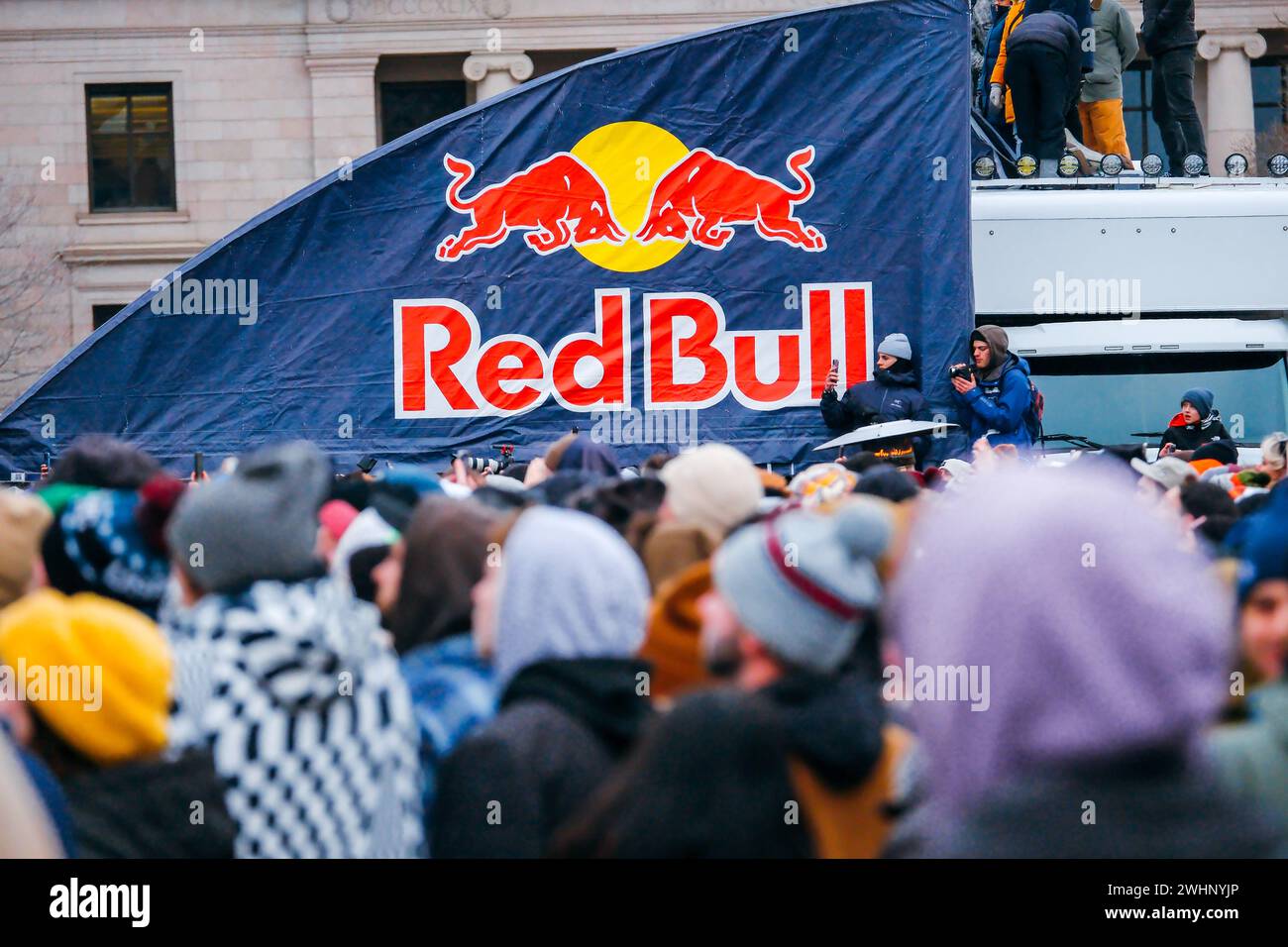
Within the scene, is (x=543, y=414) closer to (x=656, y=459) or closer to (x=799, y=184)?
(x=799, y=184)

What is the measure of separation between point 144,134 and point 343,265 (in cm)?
2773

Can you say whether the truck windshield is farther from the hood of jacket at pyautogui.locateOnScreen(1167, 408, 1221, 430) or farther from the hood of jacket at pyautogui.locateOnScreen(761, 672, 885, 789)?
the hood of jacket at pyautogui.locateOnScreen(761, 672, 885, 789)

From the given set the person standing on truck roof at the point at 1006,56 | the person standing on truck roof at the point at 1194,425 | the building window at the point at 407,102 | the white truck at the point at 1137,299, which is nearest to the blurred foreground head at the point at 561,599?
the person standing on truck roof at the point at 1194,425

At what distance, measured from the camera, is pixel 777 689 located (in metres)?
3.22

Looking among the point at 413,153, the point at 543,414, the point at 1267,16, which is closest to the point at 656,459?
the point at 543,414

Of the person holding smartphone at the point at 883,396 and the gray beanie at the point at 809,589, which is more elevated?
the person holding smartphone at the point at 883,396

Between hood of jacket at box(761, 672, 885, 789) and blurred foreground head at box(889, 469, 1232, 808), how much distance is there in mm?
613

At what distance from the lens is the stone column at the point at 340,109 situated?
117ft

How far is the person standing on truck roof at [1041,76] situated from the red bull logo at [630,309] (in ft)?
11.1

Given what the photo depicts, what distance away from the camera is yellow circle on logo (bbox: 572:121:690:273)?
34.7 ft

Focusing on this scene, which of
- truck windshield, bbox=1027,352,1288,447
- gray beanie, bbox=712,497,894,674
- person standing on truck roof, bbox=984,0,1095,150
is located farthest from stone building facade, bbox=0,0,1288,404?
gray beanie, bbox=712,497,894,674

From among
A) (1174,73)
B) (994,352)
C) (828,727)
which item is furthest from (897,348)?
(828,727)

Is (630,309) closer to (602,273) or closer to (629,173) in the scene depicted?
(602,273)

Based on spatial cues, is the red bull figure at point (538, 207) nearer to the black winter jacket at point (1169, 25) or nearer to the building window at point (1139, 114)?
the black winter jacket at point (1169, 25)
